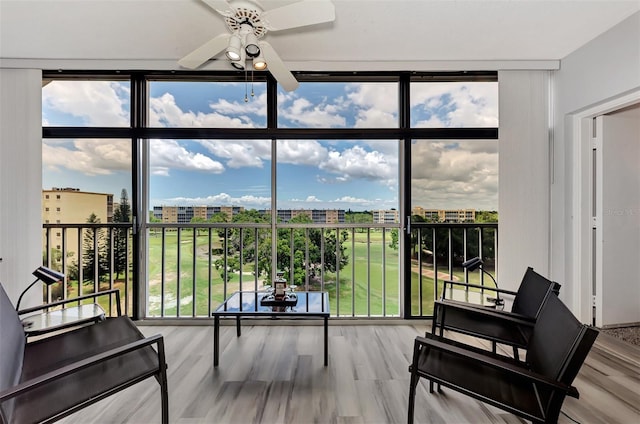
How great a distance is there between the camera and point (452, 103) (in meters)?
2.90

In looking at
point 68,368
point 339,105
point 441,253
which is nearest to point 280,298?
point 68,368

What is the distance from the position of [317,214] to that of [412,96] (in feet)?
5.11

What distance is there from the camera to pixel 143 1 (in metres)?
1.95

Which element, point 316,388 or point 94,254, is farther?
point 94,254

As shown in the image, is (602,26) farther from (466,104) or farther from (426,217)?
(426,217)

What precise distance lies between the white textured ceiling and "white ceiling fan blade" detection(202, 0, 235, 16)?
0.51 metres

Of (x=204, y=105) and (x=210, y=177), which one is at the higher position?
(x=204, y=105)

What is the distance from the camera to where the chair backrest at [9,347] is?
1.22 metres

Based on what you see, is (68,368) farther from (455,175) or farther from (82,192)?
(455,175)

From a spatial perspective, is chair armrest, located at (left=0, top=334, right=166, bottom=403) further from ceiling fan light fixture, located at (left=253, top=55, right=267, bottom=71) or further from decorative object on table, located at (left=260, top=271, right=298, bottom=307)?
ceiling fan light fixture, located at (left=253, top=55, right=267, bottom=71)

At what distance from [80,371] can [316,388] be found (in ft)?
4.25

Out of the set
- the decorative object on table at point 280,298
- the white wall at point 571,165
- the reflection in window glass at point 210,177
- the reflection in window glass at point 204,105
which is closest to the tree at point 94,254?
the reflection in window glass at point 210,177

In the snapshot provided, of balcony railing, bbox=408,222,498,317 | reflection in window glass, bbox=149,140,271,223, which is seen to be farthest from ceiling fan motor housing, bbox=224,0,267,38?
balcony railing, bbox=408,222,498,317

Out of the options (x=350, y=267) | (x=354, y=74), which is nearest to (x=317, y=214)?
(x=350, y=267)
